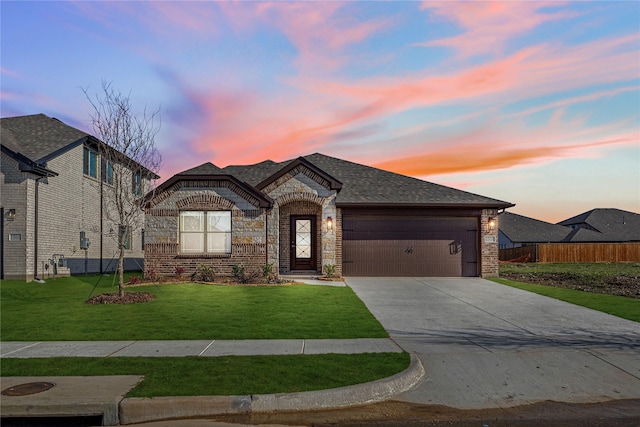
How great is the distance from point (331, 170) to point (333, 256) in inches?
239

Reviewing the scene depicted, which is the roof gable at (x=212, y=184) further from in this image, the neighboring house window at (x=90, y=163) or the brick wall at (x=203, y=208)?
the neighboring house window at (x=90, y=163)

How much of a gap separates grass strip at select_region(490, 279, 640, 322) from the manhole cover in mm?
11922

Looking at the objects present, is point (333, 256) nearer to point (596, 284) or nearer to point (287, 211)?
point (287, 211)

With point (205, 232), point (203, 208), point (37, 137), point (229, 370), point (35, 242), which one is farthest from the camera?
point (37, 137)

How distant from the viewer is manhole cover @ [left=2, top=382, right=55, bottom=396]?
5719mm

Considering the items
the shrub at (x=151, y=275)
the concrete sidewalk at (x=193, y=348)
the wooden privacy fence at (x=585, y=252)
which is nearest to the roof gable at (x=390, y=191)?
the shrub at (x=151, y=275)

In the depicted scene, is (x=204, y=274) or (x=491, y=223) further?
(x=491, y=223)

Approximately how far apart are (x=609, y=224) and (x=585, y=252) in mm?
17308

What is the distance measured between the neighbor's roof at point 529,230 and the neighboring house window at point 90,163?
4303cm

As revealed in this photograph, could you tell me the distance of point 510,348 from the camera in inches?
323

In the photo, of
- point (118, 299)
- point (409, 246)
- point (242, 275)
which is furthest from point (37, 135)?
point (409, 246)

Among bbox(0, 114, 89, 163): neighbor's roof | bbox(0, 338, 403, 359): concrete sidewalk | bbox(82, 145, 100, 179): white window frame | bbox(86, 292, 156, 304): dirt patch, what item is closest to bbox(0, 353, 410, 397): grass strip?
bbox(0, 338, 403, 359): concrete sidewalk

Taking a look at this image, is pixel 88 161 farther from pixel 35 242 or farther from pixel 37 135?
pixel 35 242

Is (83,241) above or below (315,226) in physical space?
below
